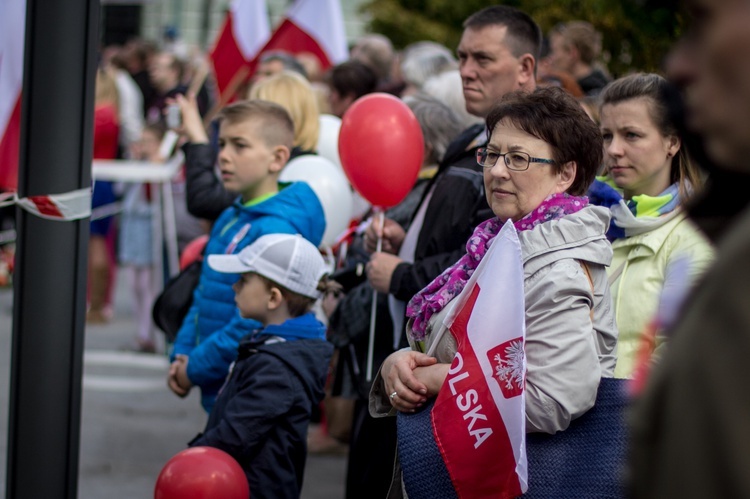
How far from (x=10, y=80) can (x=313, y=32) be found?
5879mm

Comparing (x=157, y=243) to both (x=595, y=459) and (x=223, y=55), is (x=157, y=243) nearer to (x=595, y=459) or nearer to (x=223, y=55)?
(x=223, y=55)

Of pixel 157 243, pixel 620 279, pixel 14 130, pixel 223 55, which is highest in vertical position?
pixel 223 55

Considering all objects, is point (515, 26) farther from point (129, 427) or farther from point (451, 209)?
point (129, 427)

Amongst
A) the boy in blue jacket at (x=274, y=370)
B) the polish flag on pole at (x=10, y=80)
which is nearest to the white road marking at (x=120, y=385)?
the polish flag on pole at (x=10, y=80)

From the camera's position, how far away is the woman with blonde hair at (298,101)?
222 inches

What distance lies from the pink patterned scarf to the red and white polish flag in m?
0.23

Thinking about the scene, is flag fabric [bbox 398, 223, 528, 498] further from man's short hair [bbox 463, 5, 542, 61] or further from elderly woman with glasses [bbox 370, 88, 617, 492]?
man's short hair [bbox 463, 5, 542, 61]

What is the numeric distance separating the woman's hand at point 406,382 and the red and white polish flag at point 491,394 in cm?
13

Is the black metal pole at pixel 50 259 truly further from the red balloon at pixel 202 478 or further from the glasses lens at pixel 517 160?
the glasses lens at pixel 517 160

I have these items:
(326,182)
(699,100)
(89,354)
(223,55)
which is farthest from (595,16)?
(699,100)

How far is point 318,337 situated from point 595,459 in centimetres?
150

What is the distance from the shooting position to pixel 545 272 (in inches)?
105

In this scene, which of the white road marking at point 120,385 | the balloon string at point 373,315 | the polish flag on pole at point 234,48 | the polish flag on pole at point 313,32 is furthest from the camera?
the polish flag on pole at point 313,32

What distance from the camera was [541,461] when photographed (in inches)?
105
